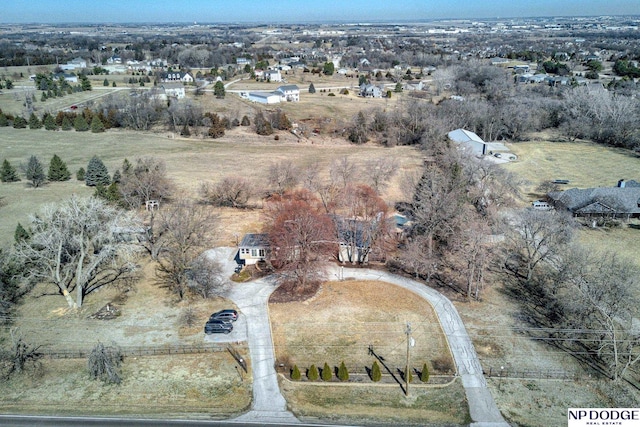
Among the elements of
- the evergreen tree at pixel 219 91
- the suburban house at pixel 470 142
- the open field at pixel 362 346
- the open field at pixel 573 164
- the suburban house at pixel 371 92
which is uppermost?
the evergreen tree at pixel 219 91

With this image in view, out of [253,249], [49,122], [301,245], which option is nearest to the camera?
[301,245]

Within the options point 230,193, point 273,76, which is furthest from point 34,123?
point 273,76

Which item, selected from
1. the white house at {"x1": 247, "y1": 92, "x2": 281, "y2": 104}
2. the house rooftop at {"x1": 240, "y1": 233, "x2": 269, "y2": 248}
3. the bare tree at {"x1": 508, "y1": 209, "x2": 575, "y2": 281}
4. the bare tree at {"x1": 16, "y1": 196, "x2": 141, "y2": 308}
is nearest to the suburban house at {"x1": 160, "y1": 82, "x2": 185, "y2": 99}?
the white house at {"x1": 247, "y1": 92, "x2": 281, "y2": 104}

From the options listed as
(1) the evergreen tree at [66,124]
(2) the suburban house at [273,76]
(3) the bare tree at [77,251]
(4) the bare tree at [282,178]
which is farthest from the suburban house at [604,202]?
(2) the suburban house at [273,76]

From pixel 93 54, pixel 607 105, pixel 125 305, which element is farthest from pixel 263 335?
pixel 93 54

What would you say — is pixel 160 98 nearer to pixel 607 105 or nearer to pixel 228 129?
pixel 228 129

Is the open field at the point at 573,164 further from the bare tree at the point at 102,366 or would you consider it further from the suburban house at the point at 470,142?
the bare tree at the point at 102,366

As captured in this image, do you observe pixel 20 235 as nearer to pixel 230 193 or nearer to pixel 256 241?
pixel 256 241
